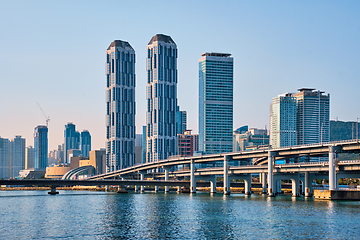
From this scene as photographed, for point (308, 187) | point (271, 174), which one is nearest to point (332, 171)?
point (308, 187)

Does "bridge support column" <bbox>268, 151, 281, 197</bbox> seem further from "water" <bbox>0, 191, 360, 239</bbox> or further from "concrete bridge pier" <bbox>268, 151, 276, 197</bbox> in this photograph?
"water" <bbox>0, 191, 360, 239</bbox>

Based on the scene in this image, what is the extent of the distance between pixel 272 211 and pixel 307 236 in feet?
133

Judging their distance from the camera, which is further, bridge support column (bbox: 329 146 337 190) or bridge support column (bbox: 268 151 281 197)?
bridge support column (bbox: 268 151 281 197)

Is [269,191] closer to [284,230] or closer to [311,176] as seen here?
[311,176]

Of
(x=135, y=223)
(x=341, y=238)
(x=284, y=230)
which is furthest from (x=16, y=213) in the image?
(x=341, y=238)

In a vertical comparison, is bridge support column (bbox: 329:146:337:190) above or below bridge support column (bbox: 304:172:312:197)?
above

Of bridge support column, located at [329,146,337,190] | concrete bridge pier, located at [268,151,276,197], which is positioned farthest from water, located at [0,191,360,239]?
concrete bridge pier, located at [268,151,276,197]

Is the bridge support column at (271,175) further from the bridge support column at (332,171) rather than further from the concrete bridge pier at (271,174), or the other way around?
the bridge support column at (332,171)

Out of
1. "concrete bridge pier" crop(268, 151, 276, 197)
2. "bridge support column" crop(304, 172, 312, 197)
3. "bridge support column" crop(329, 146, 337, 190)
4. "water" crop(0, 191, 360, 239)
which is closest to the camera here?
"water" crop(0, 191, 360, 239)

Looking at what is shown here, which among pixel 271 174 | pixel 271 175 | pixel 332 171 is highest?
pixel 332 171

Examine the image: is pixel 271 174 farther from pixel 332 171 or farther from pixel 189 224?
pixel 189 224

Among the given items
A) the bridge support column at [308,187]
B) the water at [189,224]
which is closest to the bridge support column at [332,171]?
the bridge support column at [308,187]

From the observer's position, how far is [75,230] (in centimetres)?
8469

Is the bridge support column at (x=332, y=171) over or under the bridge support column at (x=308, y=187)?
over
